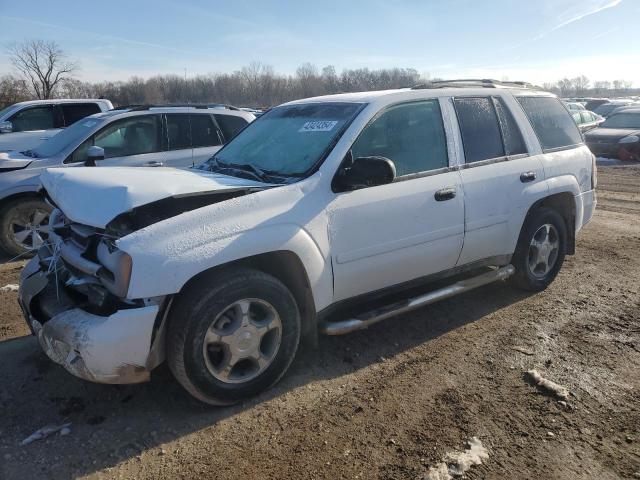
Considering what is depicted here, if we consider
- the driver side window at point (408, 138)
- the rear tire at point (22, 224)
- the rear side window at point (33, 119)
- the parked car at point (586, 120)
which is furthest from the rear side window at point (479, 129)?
the parked car at point (586, 120)

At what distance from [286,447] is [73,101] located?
9618 mm

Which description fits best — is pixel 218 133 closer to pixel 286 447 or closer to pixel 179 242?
pixel 179 242

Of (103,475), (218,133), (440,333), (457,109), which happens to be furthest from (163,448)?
(218,133)

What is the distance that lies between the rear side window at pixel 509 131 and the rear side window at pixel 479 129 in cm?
7

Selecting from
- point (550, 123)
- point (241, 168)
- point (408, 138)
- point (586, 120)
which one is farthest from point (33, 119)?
point (586, 120)

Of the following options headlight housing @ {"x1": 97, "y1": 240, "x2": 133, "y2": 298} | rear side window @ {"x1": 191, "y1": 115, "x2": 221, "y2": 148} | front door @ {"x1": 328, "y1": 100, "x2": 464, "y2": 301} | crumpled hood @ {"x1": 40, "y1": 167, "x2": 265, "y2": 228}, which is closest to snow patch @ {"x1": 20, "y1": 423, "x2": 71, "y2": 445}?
headlight housing @ {"x1": 97, "y1": 240, "x2": 133, "y2": 298}

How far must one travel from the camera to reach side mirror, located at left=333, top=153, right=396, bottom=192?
3.34 metres

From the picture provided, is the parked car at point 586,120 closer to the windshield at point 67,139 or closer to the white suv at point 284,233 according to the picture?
the white suv at point 284,233

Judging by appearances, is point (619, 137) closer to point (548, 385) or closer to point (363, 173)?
point (548, 385)

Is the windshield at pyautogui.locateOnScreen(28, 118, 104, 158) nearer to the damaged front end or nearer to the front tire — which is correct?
the damaged front end

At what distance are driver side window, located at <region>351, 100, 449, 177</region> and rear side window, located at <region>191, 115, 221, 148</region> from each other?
407cm

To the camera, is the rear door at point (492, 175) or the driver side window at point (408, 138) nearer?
the driver side window at point (408, 138)

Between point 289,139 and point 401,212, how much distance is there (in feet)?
3.39

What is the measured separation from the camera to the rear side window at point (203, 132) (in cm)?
732
